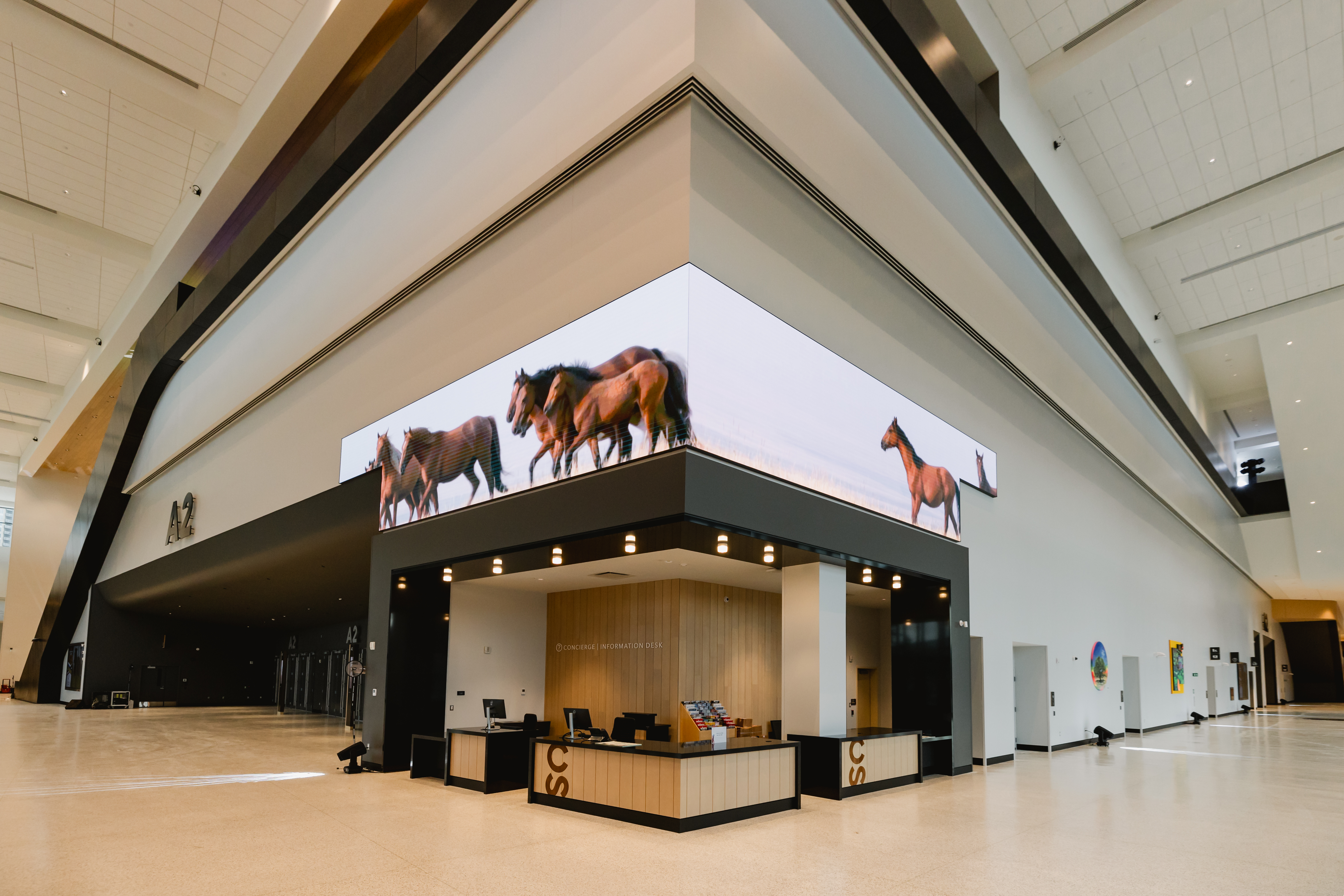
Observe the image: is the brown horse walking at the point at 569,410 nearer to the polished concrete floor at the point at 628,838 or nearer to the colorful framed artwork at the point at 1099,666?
the polished concrete floor at the point at 628,838

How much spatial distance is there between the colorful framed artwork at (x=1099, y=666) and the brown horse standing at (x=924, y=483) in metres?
8.12

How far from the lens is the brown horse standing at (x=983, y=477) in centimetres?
1464

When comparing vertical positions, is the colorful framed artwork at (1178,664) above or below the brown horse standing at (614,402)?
below

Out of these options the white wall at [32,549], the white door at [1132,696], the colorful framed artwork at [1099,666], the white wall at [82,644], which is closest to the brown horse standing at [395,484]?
the colorful framed artwork at [1099,666]

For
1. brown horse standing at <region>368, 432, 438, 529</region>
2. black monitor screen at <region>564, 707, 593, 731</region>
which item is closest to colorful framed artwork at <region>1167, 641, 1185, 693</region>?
black monitor screen at <region>564, 707, 593, 731</region>

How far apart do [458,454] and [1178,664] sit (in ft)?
82.3

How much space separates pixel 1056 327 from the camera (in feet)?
52.9

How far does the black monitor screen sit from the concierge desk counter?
125cm

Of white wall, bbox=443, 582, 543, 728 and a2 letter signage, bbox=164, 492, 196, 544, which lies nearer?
white wall, bbox=443, 582, 543, 728

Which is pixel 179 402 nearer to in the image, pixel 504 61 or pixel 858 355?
pixel 504 61

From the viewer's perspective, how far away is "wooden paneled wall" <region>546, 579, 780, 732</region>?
13.6 metres

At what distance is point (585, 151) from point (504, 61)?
252 cm

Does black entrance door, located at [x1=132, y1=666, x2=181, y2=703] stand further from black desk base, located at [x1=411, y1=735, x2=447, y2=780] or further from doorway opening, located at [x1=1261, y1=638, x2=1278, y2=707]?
doorway opening, located at [x1=1261, y1=638, x2=1278, y2=707]

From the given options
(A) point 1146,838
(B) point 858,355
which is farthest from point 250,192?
(A) point 1146,838
